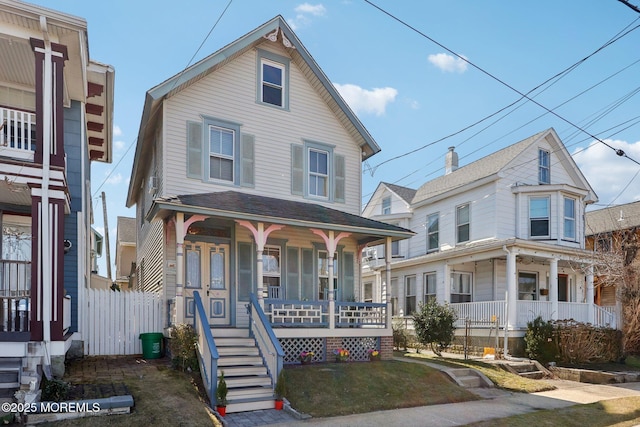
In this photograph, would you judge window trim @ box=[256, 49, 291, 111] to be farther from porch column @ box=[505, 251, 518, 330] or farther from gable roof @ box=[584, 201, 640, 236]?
gable roof @ box=[584, 201, 640, 236]

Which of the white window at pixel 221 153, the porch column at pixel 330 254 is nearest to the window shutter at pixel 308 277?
the porch column at pixel 330 254

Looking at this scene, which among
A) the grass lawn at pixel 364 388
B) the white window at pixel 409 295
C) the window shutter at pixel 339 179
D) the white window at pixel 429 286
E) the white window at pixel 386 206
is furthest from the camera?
the white window at pixel 386 206

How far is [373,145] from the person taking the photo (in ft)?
52.4

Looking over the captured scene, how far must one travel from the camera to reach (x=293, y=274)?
14.4 meters

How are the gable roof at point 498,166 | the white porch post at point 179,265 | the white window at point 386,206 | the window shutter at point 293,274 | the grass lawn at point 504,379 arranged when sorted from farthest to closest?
1. the white window at point 386,206
2. the gable roof at point 498,166
3. the window shutter at point 293,274
4. the grass lawn at point 504,379
5. the white porch post at point 179,265

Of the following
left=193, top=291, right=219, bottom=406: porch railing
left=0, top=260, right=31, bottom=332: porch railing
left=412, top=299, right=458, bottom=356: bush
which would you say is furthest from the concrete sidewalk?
left=0, top=260, right=31, bottom=332: porch railing

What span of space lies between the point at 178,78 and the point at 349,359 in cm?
895

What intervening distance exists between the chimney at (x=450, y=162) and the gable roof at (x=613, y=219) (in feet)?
24.3

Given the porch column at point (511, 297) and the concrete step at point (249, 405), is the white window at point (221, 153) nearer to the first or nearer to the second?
the concrete step at point (249, 405)

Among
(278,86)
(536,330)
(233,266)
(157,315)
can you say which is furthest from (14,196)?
(536,330)

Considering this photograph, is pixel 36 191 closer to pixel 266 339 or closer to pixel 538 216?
pixel 266 339

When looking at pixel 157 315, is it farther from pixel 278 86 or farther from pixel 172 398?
pixel 278 86

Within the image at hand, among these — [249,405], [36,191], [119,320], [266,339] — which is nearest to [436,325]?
[266,339]

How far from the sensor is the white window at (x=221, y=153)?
13.7 m
